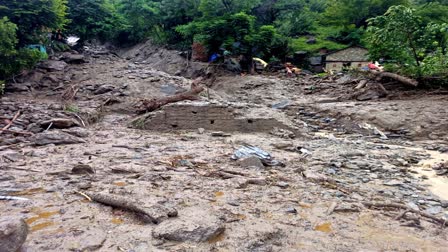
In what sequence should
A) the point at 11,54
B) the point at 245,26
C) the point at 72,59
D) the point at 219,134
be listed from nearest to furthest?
the point at 219,134
the point at 11,54
the point at 245,26
the point at 72,59

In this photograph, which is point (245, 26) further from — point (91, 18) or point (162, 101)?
point (91, 18)

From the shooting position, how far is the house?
18.3m

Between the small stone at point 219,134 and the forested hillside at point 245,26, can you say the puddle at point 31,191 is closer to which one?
the small stone at point 219,134

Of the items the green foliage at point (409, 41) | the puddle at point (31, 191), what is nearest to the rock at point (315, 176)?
A: the puddle at point (31, 191)

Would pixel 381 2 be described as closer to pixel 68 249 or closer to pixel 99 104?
pixel 99 104

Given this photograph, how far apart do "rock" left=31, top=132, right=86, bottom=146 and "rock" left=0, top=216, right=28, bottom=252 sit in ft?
15.6

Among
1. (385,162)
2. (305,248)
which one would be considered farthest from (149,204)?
(385,162)

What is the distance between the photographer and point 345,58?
738 inches

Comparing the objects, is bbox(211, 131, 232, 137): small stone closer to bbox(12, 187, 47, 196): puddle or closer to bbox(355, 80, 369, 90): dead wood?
bbox(12, 187, 47, 196): puddle

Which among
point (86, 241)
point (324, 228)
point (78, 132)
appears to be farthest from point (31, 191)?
point (78, 132)

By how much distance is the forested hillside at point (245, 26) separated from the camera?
1188 cm

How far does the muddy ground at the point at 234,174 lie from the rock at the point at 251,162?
2cm

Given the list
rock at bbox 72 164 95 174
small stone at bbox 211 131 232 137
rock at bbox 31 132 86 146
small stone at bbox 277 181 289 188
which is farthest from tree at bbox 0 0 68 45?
small stone at bbox 277 181 289 188

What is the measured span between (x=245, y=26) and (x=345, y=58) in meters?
5.86
